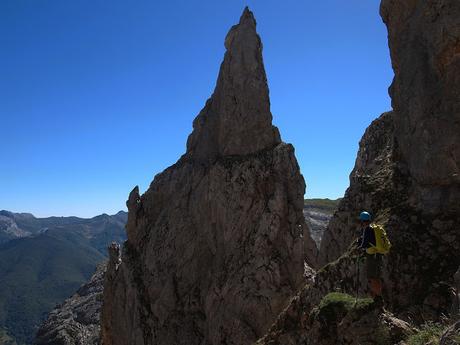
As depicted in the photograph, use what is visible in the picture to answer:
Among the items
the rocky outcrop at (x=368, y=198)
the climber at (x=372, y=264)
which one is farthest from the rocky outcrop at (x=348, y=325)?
the rocky outcrop at (x=368, y=198)

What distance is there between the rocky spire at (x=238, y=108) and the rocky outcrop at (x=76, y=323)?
38.0 m

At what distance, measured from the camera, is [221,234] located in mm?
45438

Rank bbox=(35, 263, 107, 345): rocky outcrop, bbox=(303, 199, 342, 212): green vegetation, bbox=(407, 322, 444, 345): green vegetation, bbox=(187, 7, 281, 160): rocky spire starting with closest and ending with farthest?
bbox=(407, 322, 444, 345): green vegetation, bbox=(187, 7, 281, 160): rocky spire, bbox=(35, 263, 107, 345): rocky outcrop, bbox=(303, 199, 342, 212): green vegetation

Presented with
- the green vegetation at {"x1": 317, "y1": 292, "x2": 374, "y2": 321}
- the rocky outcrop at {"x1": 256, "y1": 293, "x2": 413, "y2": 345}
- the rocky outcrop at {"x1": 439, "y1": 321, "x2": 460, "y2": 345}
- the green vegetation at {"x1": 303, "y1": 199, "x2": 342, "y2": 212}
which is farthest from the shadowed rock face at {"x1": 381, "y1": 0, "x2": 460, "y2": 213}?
the green vegetation at {"x1": 303, "y1": 199, "x2": 342, "y2": 212}

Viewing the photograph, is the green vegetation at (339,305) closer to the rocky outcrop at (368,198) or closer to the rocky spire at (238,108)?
the rocky outcrop at (368,198)

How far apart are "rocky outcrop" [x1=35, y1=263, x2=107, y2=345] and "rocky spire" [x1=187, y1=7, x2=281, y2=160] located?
38.0 m

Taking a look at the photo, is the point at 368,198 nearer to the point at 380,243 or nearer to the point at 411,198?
the point at 411,198

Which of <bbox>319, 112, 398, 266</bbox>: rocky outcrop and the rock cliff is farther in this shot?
<bbox>319, 112, 398, 266</bbox>: rocky outcrop

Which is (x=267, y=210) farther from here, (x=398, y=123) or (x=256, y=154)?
(x=398, y=123)

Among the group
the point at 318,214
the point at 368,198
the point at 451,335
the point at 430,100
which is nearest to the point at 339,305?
the point at 451,335

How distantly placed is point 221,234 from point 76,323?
2058 inches

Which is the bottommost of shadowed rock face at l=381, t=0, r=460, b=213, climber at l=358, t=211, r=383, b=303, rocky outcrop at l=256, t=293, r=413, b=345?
rocky outcrop at l=256, t=293, r=413, b=345

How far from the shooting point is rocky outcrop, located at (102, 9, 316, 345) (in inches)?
1613

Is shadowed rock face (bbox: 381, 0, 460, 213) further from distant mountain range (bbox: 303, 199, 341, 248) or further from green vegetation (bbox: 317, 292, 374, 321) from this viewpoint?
distant mountain range (bbox: 303, 199, 341, 248)
